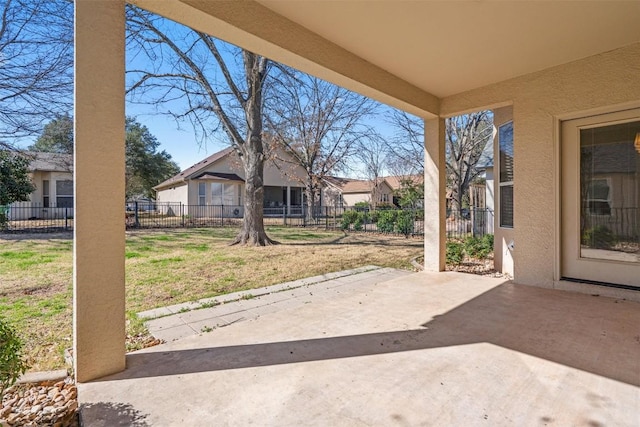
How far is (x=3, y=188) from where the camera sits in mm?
11734

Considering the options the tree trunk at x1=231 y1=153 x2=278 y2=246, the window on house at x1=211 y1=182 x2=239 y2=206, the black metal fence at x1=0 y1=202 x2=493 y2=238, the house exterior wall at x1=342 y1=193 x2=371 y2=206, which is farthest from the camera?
the house exterior wall at x1=342 y1=193 x2=371 y2=206

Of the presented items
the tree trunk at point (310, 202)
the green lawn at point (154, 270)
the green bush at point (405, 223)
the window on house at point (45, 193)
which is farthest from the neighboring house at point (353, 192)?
the green lawn at point (154, 270)

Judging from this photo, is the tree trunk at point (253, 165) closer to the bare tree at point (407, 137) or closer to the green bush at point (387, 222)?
the green bush at point (387, 222)

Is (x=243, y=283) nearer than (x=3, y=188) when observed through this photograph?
Yes

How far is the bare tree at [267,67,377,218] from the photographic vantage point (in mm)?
18781

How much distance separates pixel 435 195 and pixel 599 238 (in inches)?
91.8

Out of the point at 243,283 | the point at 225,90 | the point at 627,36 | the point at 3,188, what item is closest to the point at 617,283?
the point at 627,36

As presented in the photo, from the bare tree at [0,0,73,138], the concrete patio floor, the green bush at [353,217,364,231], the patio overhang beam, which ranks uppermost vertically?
the bare tree at [0,0,73,138]

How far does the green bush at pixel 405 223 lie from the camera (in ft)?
41.2

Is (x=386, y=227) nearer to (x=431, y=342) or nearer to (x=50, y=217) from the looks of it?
(x=431, y=342)

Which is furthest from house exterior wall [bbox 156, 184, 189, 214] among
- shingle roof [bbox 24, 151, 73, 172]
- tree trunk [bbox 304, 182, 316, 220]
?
tree trunk [bbox 304, 182, 316, 220]

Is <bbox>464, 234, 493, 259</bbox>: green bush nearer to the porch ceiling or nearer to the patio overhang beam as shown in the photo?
the porch ceiling

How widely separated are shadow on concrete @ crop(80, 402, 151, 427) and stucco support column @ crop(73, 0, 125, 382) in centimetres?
40

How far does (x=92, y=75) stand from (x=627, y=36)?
5.39 meters
